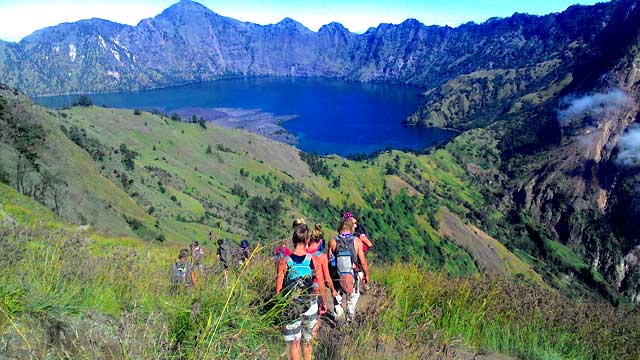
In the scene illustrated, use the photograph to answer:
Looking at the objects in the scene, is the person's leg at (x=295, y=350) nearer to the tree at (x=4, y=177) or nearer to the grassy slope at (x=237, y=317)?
the grassy slope at (x=237, y=317)

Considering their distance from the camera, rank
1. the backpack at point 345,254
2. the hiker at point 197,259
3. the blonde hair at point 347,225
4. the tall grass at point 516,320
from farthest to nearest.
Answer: the blonde hair at point 347,225
the backpack at point 345,254
the tall grass at point 516,320
the hiker at point 197,259

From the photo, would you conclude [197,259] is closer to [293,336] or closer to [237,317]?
[293,336]

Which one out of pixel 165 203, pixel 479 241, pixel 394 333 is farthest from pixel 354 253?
pixel 479 241

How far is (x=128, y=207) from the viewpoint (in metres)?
36.8

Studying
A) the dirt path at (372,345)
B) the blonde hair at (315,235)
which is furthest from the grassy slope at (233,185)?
the dirt path at (372,345)

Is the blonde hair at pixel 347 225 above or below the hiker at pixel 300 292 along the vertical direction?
below

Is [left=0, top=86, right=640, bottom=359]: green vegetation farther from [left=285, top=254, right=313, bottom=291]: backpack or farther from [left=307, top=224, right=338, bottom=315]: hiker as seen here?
[left=307, top=224, right=338, bottom=315]: hiker

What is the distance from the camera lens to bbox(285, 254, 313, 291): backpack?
5281 mm

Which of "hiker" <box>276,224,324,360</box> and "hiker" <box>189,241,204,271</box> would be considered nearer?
"hiker" <box>276,224,324,360</box>

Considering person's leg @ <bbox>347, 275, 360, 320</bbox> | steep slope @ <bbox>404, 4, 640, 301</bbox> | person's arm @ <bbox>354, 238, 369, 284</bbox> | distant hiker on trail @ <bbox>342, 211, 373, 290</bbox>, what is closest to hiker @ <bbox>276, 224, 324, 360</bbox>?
person's leg @ <bbox>347, 275, 360, 320</bbox>

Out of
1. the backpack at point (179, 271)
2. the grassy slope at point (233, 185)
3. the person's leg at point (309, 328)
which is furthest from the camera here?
the grassy slope at point (233, 185)

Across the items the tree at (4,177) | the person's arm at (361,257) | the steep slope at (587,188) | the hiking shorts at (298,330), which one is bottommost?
the steep slope at (587,188)

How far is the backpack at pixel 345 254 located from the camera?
7434mm

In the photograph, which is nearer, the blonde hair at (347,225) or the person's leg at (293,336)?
the person's leg at (293,336)
